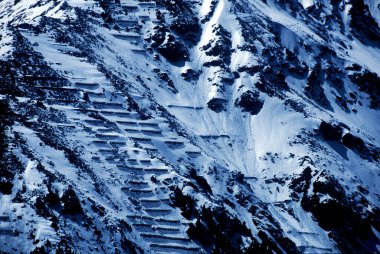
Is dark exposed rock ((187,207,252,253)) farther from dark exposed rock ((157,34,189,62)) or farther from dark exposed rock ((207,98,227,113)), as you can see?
dark exposed rock ((157,34,189,62))

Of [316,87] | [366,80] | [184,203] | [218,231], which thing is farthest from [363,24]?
[218,231]

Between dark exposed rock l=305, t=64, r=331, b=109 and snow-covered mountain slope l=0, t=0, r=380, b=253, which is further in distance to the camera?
dark exposed rock l=305, t=64, r=331, b=109

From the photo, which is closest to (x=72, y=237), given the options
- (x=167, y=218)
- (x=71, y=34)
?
(x=167, y=218)

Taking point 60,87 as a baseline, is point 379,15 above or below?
above

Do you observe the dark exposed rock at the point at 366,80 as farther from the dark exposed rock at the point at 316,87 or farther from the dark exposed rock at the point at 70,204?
the dark exposed rock at the point at 70,204

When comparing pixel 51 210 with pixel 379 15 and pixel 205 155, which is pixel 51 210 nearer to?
pixel 205 155

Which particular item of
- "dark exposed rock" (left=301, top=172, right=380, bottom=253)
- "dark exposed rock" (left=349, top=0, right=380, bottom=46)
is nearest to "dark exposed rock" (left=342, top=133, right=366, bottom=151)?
"dark exposed rock" (left=301, top=172, right=380, bottom=253)

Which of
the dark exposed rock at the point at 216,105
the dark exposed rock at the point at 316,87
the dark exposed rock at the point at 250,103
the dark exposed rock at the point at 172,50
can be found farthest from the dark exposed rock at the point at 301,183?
the dark exposed rock at the point at 172,50
